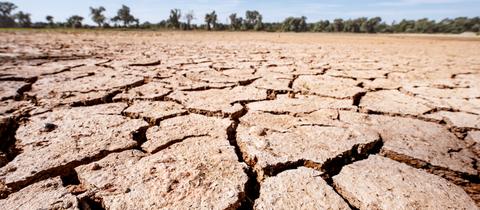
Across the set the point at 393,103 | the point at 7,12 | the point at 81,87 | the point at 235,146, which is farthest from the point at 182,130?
the point at 7,12

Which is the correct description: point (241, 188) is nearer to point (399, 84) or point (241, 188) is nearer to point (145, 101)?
point (145, 101)

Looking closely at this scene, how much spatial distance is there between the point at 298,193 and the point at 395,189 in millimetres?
327

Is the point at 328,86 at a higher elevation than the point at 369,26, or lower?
lower

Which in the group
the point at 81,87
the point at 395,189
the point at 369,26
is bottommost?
the point at 395,189

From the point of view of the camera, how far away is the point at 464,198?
86 centimetres

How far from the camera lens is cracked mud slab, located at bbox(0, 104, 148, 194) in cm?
95

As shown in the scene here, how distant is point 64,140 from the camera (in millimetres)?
1181

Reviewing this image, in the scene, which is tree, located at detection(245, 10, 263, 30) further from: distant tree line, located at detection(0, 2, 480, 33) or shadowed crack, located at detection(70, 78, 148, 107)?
shadowed crack, located at detection(70, 78, 148, 107)

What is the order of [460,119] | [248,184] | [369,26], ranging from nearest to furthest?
[248,184] → [460,119] → [369,26]

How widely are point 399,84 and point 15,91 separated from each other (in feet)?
10.1

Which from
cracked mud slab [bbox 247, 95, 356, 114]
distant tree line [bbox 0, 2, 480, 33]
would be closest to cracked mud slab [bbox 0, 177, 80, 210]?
cracked mud slab [bbox 247, 95, 356, 114]

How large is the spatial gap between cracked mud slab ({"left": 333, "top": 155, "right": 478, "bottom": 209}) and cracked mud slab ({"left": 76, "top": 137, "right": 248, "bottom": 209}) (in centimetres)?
36

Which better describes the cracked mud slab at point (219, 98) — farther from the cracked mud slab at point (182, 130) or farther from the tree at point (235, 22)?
the tree at point (235, 22)

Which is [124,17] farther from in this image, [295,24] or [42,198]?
[42,198]
